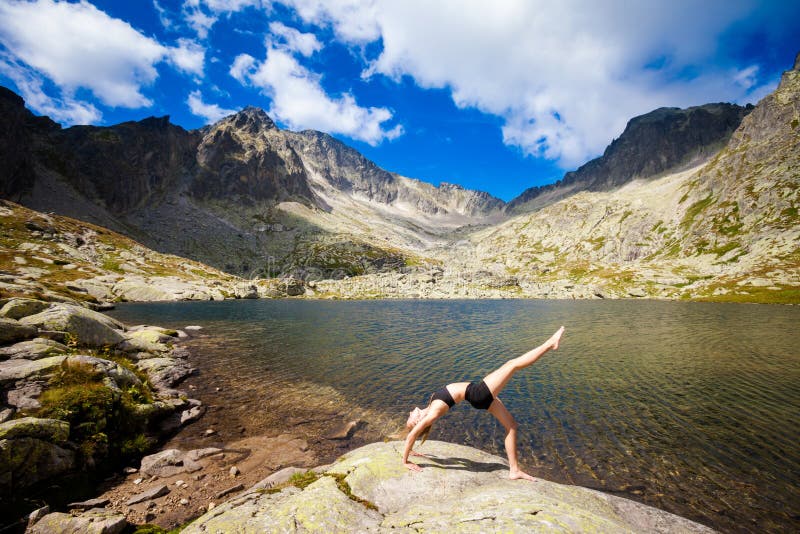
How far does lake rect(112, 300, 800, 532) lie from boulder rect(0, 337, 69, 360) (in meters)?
11.3

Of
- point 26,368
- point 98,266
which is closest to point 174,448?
point 26,368

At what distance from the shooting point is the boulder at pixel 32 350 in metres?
15.3

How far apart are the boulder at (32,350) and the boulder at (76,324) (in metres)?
3.57

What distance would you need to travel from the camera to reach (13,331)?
680 inches

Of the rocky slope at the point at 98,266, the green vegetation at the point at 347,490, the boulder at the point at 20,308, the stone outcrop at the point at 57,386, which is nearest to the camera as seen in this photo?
the green vegetation at the point at 347,490

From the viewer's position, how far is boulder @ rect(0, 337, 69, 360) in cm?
1532

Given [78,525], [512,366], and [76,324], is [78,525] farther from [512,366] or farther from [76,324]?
[76,324]

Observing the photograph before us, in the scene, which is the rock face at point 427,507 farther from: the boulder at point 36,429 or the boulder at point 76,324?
the boulder at point 76,324

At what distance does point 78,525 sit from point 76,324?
2015cm

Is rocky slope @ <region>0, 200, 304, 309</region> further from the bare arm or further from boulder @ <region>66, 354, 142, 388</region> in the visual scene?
the bare arm

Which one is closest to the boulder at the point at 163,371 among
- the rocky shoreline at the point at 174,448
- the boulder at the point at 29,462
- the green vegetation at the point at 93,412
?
the rocky shoreline at the point at 174,448

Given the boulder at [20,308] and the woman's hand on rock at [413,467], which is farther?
the boulder at [20,308]

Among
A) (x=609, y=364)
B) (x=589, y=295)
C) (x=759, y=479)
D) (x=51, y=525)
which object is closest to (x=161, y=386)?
(x=51, y=525)

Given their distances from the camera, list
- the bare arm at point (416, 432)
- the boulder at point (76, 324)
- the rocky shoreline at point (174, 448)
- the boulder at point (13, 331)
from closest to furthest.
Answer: the rocky shoreline at point (174, 448) → the bare arm at point (416, 432) → the boulder at point (13, 331) → the boulder at point (76, 324)
